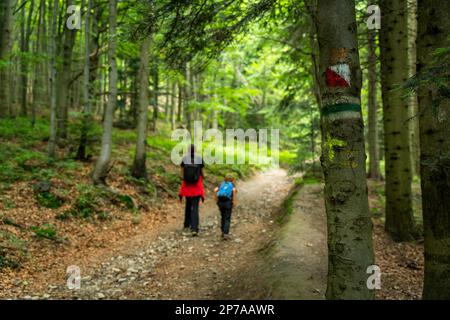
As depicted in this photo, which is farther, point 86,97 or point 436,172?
point 86,97

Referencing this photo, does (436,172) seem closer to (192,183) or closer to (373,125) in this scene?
(192,183)

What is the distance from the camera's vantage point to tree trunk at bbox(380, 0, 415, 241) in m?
7.95

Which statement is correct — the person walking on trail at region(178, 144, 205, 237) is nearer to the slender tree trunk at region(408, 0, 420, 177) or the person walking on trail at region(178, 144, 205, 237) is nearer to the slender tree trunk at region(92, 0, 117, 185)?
the slender tree trunk at region(92, 0, 117, 185)

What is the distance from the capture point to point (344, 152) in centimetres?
283

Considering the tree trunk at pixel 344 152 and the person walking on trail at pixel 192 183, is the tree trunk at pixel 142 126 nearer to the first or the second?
the person walking on trail at pixel 192 183

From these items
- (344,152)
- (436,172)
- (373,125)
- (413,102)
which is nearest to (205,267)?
(436,172)

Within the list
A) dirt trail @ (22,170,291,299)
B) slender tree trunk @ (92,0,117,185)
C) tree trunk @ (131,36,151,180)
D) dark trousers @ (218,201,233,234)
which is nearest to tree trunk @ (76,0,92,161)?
slender tree trunk @ (92,0,117,185)

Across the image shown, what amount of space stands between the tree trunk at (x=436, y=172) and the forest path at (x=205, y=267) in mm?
1687

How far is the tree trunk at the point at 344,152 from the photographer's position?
2795mm

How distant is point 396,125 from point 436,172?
15.0ft

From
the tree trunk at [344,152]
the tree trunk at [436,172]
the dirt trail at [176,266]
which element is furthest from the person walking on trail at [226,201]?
the tree trunk at [344,152]

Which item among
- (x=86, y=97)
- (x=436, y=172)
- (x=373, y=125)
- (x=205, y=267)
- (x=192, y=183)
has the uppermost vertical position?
(x=86, y=97)

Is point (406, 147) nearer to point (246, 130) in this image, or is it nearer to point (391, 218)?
point (391, 218)

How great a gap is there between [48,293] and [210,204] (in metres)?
8.30
